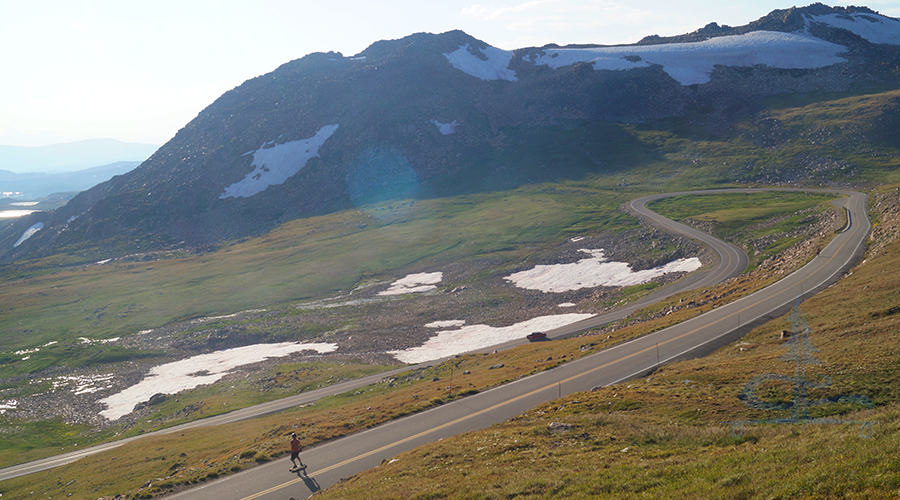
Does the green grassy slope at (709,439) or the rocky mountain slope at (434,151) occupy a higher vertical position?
the rocky mountain slope at (434,151)

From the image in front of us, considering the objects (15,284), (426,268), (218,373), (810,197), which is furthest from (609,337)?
(15,284)

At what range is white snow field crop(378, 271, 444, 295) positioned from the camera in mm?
105250

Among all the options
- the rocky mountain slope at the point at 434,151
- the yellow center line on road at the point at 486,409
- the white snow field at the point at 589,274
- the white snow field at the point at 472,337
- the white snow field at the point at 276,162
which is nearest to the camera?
the yellow center line on road at the point at 486,409

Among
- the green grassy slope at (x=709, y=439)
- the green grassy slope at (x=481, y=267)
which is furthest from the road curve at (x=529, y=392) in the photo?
the green grassy slope at (x=709, y=439)

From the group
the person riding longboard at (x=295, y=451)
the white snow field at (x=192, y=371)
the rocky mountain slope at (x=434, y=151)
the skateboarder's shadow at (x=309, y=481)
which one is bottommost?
the white snow field at (x=192, y=371)

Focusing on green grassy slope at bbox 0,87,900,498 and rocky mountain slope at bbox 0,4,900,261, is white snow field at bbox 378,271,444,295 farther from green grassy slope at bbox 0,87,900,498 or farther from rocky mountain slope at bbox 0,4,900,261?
rocky mountain slope at bbox 0,4,900,261

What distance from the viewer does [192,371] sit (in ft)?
242

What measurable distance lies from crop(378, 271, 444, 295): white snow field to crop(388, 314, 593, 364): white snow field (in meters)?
27.1

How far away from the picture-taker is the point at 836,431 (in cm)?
1605

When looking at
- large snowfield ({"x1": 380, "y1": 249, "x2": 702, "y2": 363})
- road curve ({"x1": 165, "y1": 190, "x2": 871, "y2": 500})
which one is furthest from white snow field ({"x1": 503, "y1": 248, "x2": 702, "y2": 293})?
road curve ({"x1": 165, "y1": 190, "x2": 871, "y2": 500})

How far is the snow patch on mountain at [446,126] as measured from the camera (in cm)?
19635

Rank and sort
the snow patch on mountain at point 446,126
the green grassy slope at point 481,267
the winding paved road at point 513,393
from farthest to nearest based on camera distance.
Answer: the snow patch on mountain at point 446,126
the winding paved road at point 513,393
the green grassy slope at point 481,267

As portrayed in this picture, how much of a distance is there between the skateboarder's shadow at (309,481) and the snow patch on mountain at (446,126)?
181 meters

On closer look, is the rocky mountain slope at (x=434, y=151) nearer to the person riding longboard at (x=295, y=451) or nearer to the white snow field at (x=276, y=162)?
the white snow field at (x=276, y=162)
